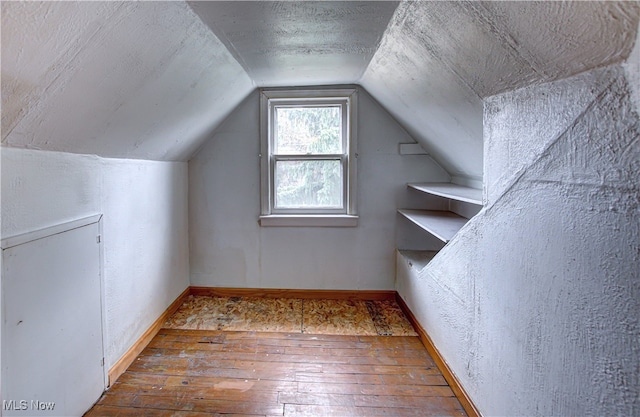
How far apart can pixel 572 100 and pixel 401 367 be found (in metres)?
1.81

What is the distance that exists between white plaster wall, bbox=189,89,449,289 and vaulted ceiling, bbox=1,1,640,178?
562 mm

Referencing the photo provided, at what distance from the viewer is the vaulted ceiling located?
3.13ft

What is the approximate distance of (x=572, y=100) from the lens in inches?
39.1

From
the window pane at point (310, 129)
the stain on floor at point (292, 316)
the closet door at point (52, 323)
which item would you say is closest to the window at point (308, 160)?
the window pane at point (310, 129)

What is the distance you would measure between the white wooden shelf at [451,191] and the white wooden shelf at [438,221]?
0.77ft

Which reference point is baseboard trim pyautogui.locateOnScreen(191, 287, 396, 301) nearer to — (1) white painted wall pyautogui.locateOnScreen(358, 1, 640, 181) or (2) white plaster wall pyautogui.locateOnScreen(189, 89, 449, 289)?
(2) white plaster wall pyautogui.locateOnScreen(189, 89, 449, 289)

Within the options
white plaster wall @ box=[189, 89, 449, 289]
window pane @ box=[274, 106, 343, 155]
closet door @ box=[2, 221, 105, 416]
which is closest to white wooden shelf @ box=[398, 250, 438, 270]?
white plaster wall @ box=[189, 89, 449, 289]

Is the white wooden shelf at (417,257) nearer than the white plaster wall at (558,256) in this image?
No

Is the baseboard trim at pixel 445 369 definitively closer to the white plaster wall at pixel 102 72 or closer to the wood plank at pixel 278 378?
the wood plank at pixel 278 378

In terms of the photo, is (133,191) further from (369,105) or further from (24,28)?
(369,105)

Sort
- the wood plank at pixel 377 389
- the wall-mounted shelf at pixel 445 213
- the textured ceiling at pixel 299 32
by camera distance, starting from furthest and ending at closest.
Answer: the wall-mounted shelf at pixel 445 213 < the wood plank at pixel 377 389 < the textured ceiling at pixel 299 32

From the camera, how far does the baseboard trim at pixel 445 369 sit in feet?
5.58

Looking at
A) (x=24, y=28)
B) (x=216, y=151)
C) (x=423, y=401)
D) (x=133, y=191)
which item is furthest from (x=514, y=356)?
(x=216, y=151)

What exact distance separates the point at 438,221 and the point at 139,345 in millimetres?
2409
